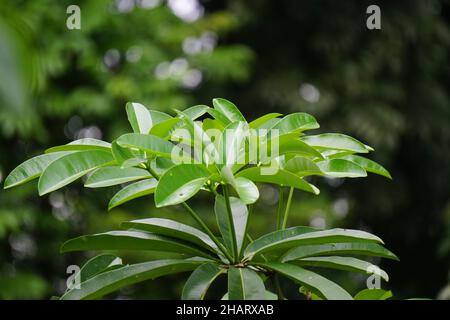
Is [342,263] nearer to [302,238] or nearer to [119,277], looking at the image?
[302,238]

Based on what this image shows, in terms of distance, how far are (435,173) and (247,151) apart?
6.32m

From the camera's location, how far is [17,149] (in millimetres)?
4953

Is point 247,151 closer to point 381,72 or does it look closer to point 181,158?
point 181,158

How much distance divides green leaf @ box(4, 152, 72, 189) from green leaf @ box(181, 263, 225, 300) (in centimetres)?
27


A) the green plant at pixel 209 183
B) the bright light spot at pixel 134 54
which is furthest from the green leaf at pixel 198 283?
the bright light spot at pixel 134 54

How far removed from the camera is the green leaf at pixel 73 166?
2.93 ft

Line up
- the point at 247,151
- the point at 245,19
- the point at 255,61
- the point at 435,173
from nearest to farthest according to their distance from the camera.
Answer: the point at 247,151 < the point at 245,19 < the point at 255,61 < the point at 435,173

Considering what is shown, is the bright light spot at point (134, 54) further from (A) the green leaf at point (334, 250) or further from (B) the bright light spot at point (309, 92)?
(A) the green leaf at point (334, 250)

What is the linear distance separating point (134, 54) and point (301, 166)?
13.5 ft

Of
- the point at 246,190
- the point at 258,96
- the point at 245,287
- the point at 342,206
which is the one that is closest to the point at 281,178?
the point at 246,190

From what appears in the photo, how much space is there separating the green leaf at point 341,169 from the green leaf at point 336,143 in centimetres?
2

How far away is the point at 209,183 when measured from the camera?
923 mm

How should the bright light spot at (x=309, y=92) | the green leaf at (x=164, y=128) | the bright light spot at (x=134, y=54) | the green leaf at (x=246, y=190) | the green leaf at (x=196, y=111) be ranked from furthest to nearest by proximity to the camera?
the bright light spot at (x=309, y=92) → the bright light spot at (x=134, y=54) → the green leaf at (x=196, y=111) → the green leaf at (x=164, y=128) → the green leaf at (x=246, y=190)

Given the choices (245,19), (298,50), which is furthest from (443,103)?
(245,19)
